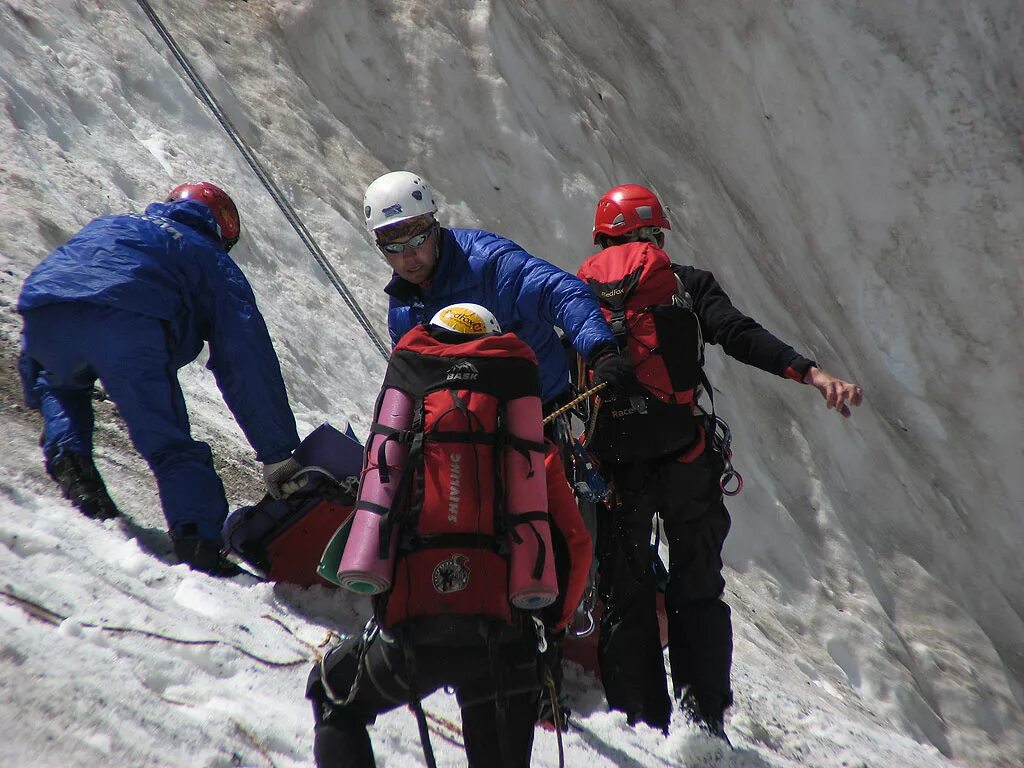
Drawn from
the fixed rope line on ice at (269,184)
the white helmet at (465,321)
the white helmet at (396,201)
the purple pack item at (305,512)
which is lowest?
the fixed rope line on ice at (269,184)

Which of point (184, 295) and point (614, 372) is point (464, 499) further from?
point (184, 295)

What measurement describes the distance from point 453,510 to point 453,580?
0.68ft

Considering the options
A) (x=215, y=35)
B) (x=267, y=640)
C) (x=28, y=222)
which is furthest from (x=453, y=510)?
(x=215, y=35)

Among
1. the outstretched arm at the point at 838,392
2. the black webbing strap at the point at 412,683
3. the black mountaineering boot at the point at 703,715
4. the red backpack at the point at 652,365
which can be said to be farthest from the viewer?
the red backpack at the point at 652,365

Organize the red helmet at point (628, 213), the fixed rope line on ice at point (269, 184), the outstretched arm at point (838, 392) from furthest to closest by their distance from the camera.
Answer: the fixed rope line on ice at point (269, 184) < the red helmet at point (628, 213) < the outstretched arm at point (838, 392)

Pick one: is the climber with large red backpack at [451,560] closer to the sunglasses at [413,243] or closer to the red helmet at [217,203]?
the sunglasses at [413,243]

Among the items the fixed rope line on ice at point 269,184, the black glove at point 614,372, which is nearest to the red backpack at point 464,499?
the black glove at point 614,372

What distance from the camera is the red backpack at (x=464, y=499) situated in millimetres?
3289

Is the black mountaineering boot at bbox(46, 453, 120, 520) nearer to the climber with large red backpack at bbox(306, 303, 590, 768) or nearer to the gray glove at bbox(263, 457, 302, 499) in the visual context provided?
the gray glove at bbox(263, 457, 302, 499)

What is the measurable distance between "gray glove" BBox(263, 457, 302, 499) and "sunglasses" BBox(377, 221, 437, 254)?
1.04 m

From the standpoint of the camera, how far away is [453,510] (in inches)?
131

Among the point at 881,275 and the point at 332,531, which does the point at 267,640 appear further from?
the point at 881,275

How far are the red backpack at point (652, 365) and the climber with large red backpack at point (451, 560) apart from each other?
148cm

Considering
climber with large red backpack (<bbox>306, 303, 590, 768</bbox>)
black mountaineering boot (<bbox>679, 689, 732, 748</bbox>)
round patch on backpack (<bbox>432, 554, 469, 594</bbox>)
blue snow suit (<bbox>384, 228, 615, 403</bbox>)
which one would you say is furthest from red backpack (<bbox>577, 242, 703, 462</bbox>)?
round patch on backpack (<bbox>432, 554, 469, 594</bbox>)
